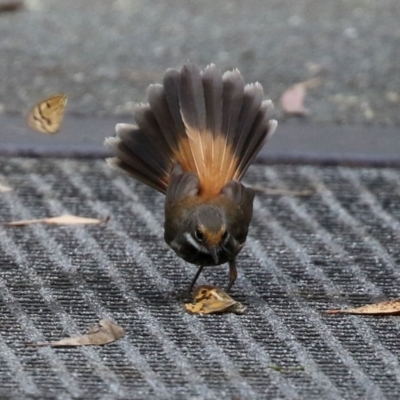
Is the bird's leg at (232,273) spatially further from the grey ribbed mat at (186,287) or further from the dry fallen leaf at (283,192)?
the dry fallen leaf at (283,192)

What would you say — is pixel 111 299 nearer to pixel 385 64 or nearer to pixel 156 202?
pixel 156 202

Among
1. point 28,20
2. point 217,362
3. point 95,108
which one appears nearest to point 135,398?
point 217,362

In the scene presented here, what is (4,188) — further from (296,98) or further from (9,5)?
(9,5)

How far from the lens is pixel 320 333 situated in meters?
4.05

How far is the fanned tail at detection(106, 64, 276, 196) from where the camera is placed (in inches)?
190

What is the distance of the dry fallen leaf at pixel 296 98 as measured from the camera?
6.78 meters

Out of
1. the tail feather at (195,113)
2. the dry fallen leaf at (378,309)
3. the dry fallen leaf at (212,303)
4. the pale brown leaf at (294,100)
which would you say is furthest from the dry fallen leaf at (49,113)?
the pale brown leaf at (294,100)

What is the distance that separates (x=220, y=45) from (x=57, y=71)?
51.9 inches

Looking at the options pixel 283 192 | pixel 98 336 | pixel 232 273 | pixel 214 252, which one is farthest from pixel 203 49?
pixel 98 336

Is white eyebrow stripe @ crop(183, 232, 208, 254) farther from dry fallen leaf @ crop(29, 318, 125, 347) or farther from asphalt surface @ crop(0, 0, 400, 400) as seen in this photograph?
dry fallen leaf @ crop(29, 318, 125, 347)

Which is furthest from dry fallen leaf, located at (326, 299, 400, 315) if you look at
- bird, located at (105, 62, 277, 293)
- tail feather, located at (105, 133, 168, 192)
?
tail feather, located at (105, 133, 168, 192)

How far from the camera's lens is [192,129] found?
4820 mm

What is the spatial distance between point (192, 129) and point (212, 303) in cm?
86

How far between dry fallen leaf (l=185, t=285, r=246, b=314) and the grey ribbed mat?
5cm
